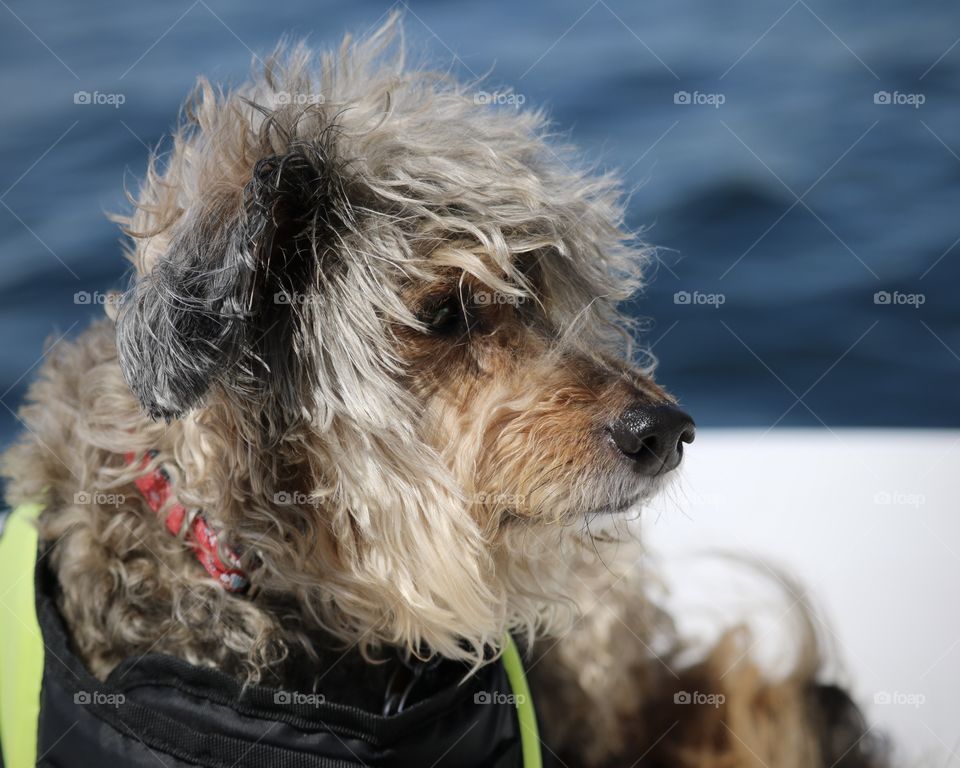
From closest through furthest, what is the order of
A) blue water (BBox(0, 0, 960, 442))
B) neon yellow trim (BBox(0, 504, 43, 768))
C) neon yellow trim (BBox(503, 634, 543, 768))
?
neon yellow trim (BBox(0, 504, 43, 768)), neon yellow trim (BBox(503, 634, 543, 768)), blue water (BBox(0, 0, 960, 442))

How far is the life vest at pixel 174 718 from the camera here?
1.73 metres

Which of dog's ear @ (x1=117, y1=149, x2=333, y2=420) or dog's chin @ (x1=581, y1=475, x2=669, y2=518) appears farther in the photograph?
dog's chin @ (x1=581, y1=475, x2=669, y2=518)

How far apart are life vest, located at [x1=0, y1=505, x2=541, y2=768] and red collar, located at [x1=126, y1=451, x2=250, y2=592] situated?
170 millimetres

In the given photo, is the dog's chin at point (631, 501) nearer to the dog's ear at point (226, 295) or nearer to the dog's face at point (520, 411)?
the dog's face at point (520, 411)

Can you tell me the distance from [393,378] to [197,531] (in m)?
0.45

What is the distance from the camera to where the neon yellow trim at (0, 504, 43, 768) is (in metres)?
1.88

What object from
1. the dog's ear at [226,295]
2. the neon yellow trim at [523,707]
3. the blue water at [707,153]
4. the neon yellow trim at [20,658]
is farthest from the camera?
the blue water at [707,153]

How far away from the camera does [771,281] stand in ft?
19.0

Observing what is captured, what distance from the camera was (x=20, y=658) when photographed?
189 centimetres

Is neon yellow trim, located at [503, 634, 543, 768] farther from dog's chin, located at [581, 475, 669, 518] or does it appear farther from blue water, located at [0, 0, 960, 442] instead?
blue water, located at [0, 0, 960, 442]

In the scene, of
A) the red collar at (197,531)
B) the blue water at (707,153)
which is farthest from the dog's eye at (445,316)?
the blue water at (707,153)

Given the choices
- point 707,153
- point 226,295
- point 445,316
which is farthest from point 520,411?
point 707,153

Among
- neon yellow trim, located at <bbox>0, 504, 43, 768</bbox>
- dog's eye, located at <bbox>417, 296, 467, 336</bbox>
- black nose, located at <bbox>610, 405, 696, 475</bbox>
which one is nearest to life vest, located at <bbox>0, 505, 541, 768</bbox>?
neon yellow trim, located at <bbox>0, 504, 43, 768</bbox>

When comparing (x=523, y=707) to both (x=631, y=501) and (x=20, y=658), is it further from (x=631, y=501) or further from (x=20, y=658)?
(x=20, y=658)
